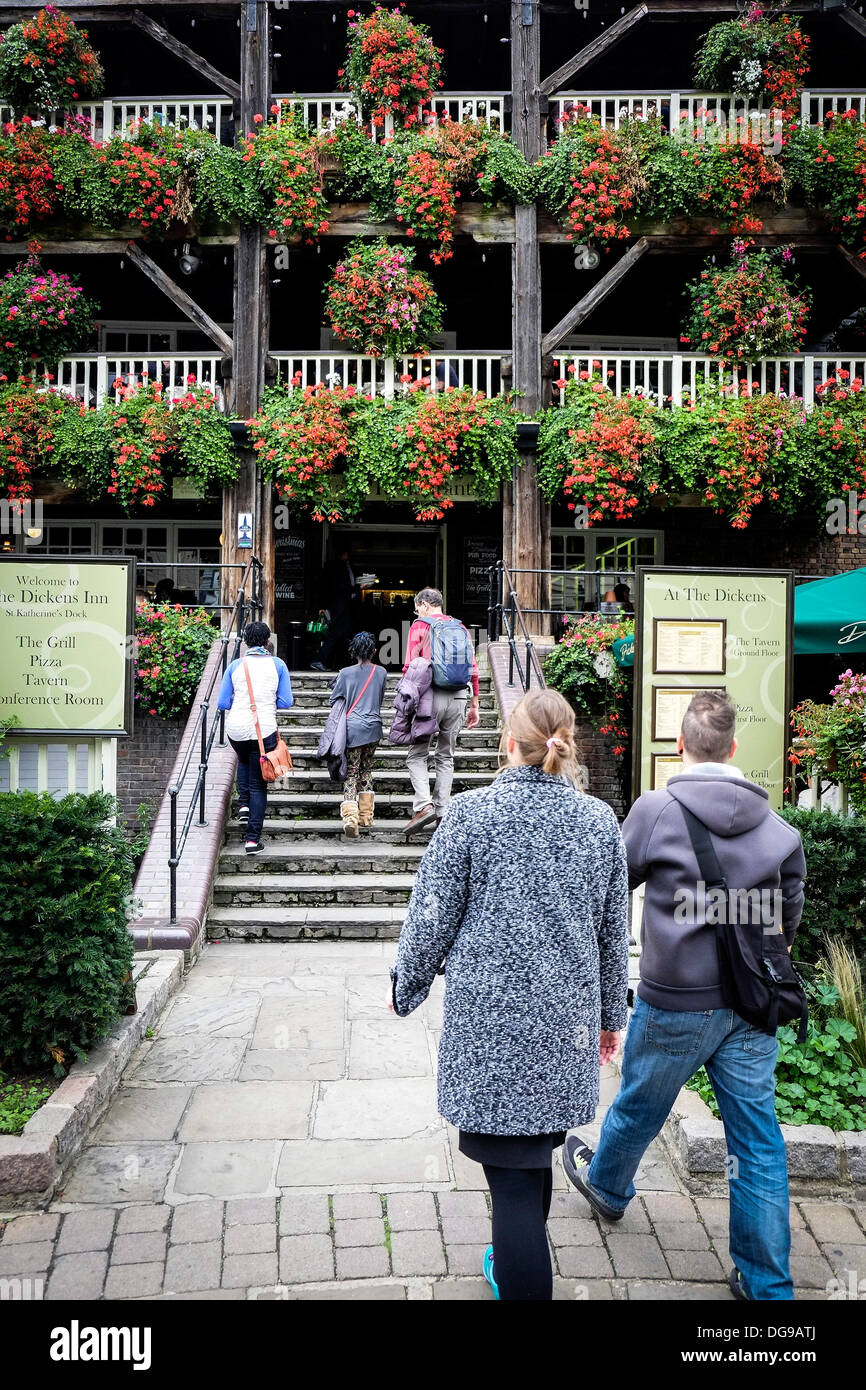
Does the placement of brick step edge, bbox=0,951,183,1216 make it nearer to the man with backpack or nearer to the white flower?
the man with backpack

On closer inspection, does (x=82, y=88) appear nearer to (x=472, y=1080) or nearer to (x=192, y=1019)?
(x=192, y=1019)

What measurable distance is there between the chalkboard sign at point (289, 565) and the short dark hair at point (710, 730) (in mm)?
12259

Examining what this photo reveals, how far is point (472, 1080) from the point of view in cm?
229

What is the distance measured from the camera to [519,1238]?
89.5 inches

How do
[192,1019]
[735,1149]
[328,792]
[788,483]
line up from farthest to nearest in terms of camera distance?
[788,483] → [328,792] → [192,1019] → [735,1149]

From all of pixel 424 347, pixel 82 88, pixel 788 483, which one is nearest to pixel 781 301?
pixel 788 483

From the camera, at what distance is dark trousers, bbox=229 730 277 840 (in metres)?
6.89

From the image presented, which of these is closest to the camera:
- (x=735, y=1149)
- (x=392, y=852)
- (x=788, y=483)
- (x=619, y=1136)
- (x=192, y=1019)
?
(x=735, y=1149)

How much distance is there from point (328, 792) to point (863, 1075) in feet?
17.1

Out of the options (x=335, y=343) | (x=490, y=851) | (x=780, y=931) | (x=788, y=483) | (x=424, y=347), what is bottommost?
(x=780, y=931)

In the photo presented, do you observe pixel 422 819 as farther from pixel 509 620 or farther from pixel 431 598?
pixel 509 620

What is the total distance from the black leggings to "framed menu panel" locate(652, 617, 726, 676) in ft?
13.0

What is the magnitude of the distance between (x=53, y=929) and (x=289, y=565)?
11483 millimetres

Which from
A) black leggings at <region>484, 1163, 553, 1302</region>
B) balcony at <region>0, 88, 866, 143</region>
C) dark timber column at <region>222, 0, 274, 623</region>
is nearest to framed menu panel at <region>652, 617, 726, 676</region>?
black leggings at <region>484, 1163, 553, 1302</region>
